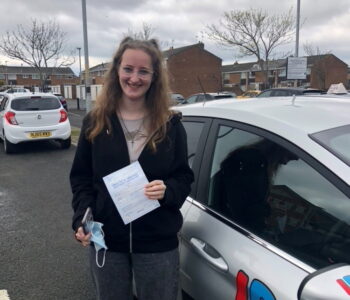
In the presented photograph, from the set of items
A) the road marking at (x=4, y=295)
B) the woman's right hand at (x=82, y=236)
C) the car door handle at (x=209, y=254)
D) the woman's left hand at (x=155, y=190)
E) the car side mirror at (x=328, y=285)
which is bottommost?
the road marking at (x=4, y=295)

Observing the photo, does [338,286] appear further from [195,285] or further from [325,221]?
[195,285]

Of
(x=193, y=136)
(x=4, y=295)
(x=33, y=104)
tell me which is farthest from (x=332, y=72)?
(x=4, y=295)

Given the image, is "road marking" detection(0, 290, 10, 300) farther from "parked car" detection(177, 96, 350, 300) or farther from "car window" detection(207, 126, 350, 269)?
"car window" detection(207, 126, 350, 269)

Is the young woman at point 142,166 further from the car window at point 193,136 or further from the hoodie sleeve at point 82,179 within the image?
the car window at point 193,136

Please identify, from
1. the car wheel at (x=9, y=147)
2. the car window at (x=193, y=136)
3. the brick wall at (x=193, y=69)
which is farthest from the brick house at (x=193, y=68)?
the car window at (x=193, y=136)

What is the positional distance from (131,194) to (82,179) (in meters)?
0.32

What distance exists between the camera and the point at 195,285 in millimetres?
1992

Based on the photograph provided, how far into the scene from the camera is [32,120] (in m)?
10.0

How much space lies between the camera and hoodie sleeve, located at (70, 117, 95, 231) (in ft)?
6.32

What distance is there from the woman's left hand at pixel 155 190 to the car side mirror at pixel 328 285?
0.79 meters

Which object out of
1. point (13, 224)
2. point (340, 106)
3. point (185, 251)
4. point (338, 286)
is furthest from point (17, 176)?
point (338, 286)

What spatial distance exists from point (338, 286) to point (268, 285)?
45 centimetres

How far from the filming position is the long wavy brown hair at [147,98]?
190cm

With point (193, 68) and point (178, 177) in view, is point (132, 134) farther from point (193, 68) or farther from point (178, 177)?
point (193, 68)
